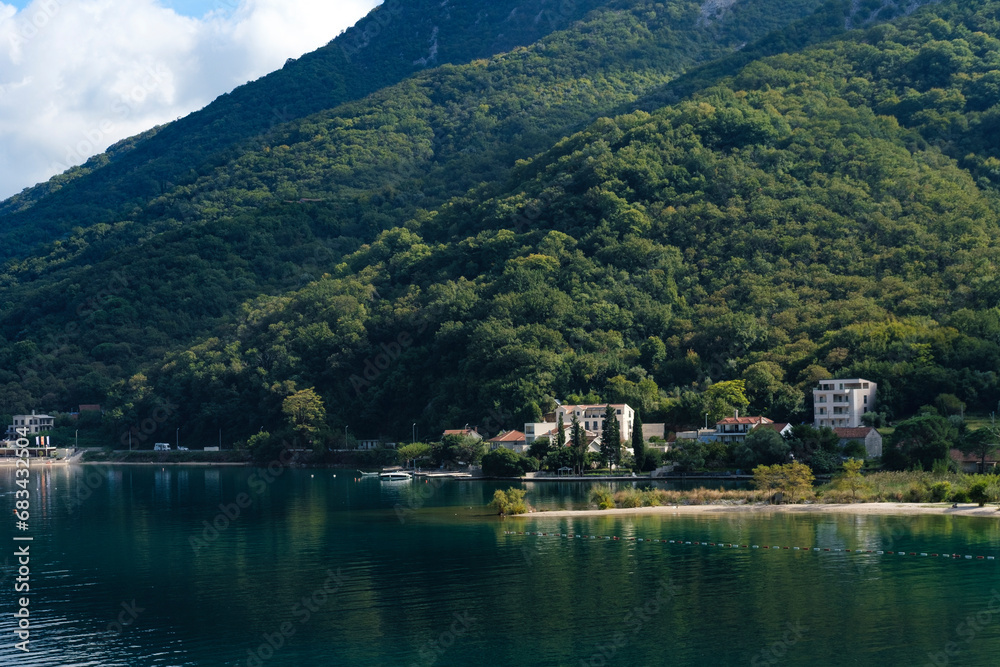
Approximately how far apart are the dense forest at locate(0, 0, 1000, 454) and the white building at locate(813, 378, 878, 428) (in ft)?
6.90

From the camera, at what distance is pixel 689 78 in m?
197

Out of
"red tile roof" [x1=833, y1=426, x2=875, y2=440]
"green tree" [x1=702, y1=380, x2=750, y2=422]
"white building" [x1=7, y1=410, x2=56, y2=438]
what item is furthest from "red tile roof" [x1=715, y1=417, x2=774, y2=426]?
"white building" [x1=7, y1=410, x2=56, y2=438]

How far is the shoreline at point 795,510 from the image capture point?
60062 mm

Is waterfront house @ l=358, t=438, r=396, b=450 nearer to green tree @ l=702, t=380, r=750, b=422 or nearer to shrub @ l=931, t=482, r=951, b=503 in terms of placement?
green tree @ l=702, t=380, r=750, b=422

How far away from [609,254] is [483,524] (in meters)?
79.1

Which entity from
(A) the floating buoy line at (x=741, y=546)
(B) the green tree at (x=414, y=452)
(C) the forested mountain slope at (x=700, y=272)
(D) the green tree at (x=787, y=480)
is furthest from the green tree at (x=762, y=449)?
(B) the green tree at (x=414, y=452)

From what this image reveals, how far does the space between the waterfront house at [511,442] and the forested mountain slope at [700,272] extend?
4852mm

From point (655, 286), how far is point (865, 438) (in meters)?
48.5

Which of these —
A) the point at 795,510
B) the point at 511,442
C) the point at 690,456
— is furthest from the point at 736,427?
the point at 795,510

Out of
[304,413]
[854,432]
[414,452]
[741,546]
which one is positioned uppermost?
[304,413]

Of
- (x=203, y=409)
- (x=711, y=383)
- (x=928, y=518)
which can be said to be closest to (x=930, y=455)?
(x=928, y=518)

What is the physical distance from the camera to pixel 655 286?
5128 inches

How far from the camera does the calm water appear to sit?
115ft

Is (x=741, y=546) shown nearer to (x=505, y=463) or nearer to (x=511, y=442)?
(x=505, y=463)
